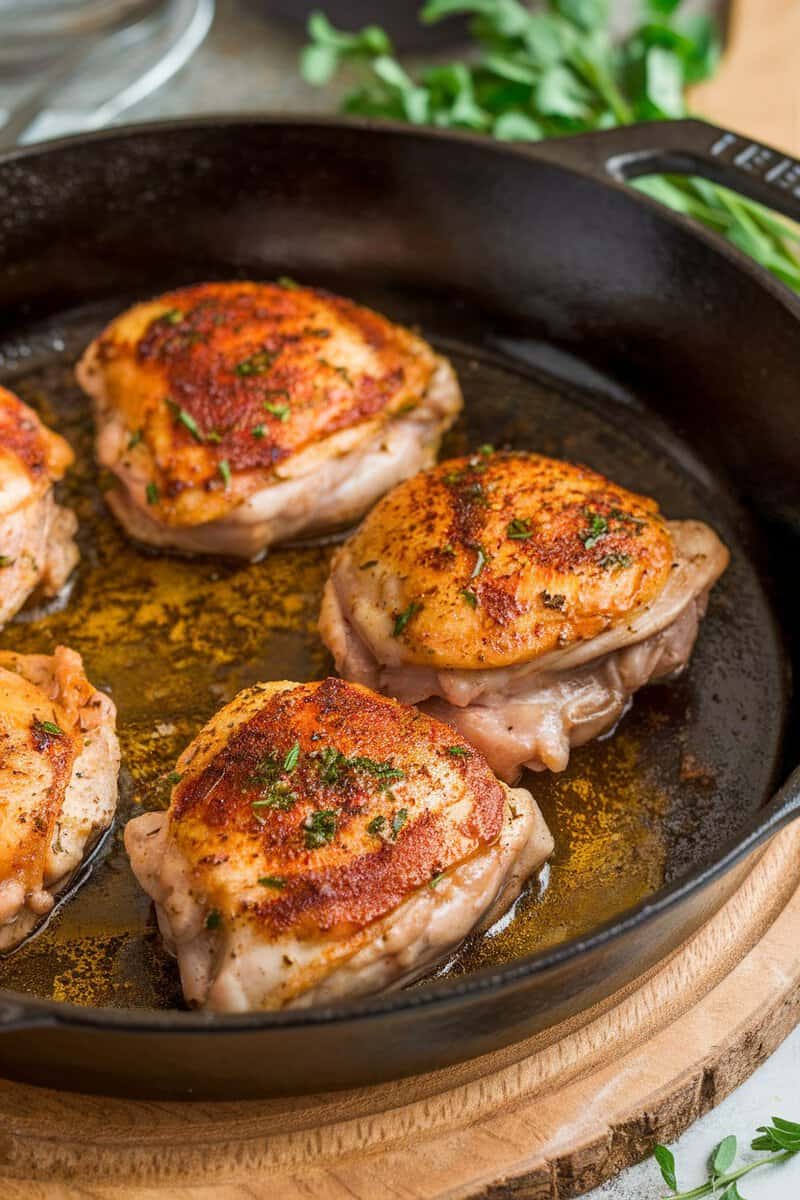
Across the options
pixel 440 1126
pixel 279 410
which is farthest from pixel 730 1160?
pixel 279 410

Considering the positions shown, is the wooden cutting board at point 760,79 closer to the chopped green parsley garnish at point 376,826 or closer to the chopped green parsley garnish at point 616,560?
the chopped green parsley garnish at point 616,560

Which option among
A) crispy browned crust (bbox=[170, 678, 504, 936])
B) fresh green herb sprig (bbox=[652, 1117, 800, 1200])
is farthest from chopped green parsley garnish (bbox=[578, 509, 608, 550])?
fresh green herb sprig (bbox=[652, 1117, 800, 1200])

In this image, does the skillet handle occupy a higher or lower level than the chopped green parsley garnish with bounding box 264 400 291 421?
higher

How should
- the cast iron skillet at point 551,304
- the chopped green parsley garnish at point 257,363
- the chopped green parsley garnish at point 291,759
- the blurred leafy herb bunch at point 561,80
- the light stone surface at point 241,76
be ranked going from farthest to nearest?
the light stone surface at point 241,76
the blurred leafy herb bunch at point 561,80
the chopped green parsley garnish at point 257,363
the cast iron skillet at point 551,304
the chopped green parsley garnish at point 291,759

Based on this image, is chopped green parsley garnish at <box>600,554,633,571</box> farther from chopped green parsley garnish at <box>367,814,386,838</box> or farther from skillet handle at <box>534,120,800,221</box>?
skillet handle at <box>534,120,800,221</box>

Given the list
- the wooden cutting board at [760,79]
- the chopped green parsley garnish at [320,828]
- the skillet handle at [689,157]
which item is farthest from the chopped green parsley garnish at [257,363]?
the wooden cutting board at [760,79]

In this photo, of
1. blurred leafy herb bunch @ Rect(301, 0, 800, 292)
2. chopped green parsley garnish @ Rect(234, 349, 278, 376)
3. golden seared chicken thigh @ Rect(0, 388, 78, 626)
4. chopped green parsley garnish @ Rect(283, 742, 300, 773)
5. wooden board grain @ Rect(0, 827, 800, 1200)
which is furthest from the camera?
blurred leafy herb bunch @ Rect(301, 0, 800, 292)

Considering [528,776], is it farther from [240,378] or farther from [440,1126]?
[240,378]
